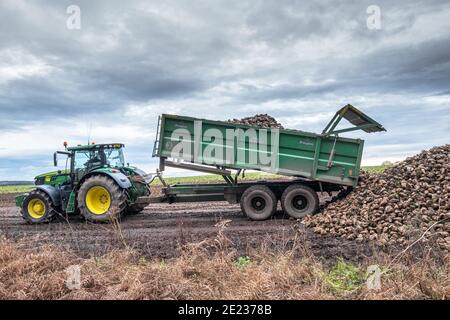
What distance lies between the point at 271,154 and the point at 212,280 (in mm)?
5854

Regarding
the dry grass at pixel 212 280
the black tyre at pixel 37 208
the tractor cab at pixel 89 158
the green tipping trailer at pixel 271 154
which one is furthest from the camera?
the tractor cab at pixel 89 158

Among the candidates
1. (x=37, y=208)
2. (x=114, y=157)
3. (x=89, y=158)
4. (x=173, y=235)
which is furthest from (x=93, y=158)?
(x=173, y=235)

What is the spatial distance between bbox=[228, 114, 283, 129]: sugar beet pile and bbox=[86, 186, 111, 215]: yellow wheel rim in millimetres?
4027

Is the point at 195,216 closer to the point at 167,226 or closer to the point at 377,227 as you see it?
the point at 167,226

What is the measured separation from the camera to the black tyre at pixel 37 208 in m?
11.7

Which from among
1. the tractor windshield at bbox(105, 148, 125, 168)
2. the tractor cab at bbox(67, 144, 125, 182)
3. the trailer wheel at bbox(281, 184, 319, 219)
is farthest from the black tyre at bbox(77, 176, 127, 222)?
the trailer wheel at bbox(281, 184, 319, 219)

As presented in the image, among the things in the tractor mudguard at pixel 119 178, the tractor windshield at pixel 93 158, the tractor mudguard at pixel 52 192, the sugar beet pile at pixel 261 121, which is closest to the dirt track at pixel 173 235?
the tractor mudguard at pixel 52 192

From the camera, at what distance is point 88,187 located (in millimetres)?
11242

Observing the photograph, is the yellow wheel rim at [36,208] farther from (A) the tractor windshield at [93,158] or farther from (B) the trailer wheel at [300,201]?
(B) the trailer wheel at [300,201]

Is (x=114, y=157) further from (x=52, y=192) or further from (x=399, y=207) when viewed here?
(x=399, y=207)

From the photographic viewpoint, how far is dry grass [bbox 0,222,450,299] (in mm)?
4918

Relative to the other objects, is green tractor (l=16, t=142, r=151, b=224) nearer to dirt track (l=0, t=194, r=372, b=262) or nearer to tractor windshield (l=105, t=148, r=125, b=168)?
tractor windshield (l=105, t=148, r=125, b=168)
